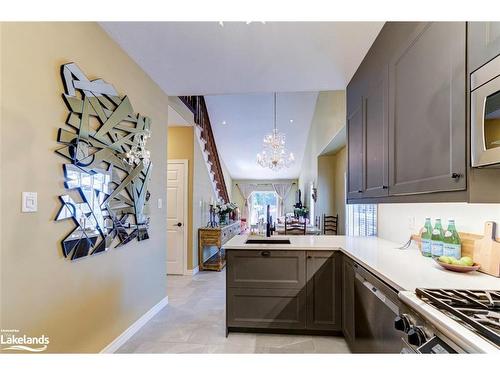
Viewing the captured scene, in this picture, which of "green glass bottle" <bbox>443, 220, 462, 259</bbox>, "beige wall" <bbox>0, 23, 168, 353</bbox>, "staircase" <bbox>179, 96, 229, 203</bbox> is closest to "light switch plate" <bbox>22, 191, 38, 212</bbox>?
"beige wall" <bbox>0, 23, 168, 353</bbox>

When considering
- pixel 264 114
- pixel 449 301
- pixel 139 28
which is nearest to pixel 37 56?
pixel 139 28

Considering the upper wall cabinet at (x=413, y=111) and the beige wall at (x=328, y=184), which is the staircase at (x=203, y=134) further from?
the upper wall cabinet at (x=413, y=111)

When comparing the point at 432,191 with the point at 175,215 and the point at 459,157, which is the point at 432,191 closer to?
the point at 459,157

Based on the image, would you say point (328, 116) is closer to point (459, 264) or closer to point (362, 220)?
point (362, 220)

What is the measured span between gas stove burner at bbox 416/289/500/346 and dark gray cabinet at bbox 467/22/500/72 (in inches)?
38.0

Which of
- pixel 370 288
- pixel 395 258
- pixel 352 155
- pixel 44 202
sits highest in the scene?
pixel 352 155

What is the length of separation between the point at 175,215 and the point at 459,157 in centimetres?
430

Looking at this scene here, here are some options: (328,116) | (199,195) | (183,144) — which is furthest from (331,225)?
(183,144)

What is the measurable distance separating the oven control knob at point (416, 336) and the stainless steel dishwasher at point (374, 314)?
0.26m

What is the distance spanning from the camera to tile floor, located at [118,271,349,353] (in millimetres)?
2367

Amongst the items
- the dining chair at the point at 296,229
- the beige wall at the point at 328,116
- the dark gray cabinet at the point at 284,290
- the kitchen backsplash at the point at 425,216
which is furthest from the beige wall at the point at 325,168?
the dark gray cabinet at the point at 284,290

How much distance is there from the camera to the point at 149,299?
2996 mm

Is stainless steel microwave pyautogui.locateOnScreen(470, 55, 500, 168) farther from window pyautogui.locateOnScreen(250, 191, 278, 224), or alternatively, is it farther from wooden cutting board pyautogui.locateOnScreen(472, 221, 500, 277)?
window pyautogui.locateOnScreen(250, 191, 278, 224)

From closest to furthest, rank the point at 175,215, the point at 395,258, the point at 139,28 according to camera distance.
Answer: the point at 395,258, the point at 139,28, the point at 175,215
